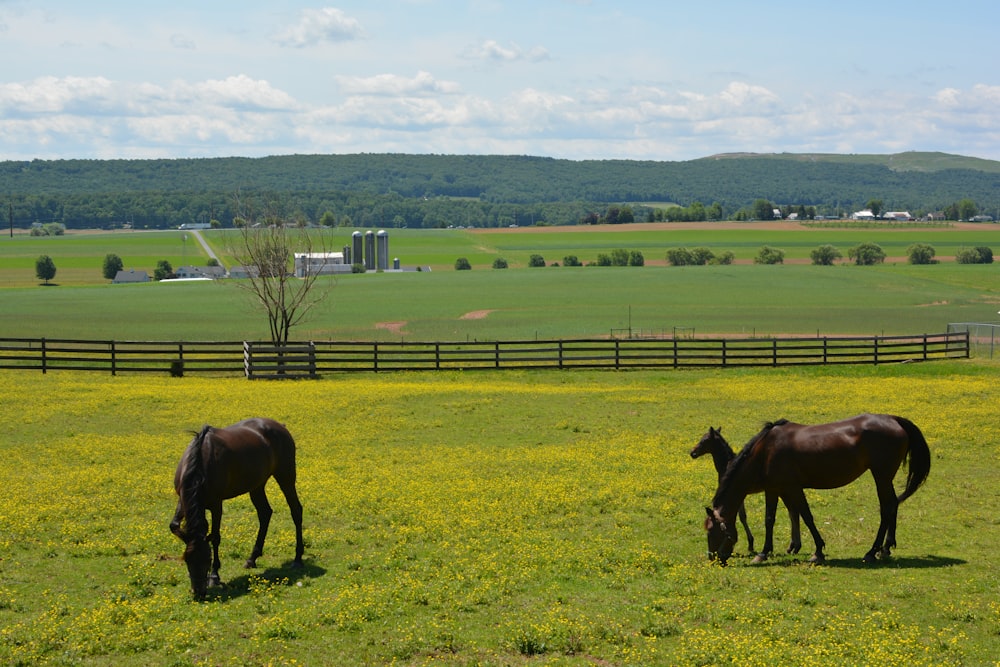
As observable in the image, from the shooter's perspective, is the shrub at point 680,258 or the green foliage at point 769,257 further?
the shrub at point 680,258

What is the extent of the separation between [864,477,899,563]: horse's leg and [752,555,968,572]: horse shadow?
0.12 metres

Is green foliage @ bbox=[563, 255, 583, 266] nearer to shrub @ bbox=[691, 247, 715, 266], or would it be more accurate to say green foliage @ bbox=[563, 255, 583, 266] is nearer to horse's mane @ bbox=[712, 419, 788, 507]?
shrub @ bbox=[691, 247, 715, 266]

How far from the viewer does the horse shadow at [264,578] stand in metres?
11.1

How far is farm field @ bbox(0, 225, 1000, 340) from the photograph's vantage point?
5581cm

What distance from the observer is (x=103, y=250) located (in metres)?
154

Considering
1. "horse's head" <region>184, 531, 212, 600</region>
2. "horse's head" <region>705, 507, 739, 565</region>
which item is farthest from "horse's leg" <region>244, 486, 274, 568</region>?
"horse's head" <region>705, 507, 739, 565</region>

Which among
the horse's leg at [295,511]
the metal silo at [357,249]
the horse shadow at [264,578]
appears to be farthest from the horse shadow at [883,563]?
the metal silo at [357,249]

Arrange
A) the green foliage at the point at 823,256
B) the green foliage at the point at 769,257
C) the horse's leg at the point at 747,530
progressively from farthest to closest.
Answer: the green foliage at the point at 769,257
the green foliage at the point at 823,256
the horse's leg at the point at 747,530

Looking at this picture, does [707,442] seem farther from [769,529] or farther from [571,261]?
[571,261]

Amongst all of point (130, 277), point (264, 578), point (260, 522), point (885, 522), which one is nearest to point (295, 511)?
point (260, 522)

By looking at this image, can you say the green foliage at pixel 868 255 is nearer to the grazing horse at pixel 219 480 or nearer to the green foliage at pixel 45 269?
the green foliage at pixel 45 269

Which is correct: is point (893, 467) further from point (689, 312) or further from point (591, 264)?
point (591, 264)

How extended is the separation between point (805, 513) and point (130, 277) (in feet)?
366

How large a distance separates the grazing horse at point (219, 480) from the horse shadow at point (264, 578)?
12 cm
